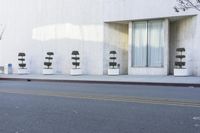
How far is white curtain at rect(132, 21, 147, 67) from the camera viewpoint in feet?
88.8

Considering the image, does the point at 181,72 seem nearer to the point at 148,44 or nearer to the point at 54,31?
the point at 148,44

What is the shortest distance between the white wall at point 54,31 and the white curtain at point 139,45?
2.40 m

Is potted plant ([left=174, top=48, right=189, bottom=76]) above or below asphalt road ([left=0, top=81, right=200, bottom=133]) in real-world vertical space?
above

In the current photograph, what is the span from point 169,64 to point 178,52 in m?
1.22

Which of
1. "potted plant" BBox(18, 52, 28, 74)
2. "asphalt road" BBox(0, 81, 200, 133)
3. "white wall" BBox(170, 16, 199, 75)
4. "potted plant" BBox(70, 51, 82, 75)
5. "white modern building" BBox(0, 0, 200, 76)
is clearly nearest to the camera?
"asphalt road" BBox(0, 81, 200, 133)

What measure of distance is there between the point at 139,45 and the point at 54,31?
24.0 feet

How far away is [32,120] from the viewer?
8.03 m

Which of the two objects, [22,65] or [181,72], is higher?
[22,65]

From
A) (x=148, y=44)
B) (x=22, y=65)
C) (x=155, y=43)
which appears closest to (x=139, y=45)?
(x=148, y=44)

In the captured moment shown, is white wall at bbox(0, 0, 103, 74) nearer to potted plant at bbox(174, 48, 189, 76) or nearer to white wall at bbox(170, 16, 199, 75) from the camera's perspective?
white wall at bbox(170, 16, 199, 75)

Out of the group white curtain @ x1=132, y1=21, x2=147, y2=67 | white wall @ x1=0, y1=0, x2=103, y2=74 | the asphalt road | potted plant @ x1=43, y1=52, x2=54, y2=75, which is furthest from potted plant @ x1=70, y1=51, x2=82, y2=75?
the asphalt road

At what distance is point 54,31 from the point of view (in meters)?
31.2

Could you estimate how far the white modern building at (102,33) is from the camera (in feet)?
84.8

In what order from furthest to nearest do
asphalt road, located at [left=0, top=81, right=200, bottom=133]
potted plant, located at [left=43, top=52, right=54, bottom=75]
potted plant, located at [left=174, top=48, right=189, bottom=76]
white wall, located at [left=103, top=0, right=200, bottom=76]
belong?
potted plant, located at [left=43, top=52, right=54, bottom=75] → white wall, located at [left=103, top=0, right=200, bottom=76] → potted plant, located at [left=174, top=48, right=189, bottom=76] → asphalt road, located at [left=0, top=81, right=200, bottom=133]
